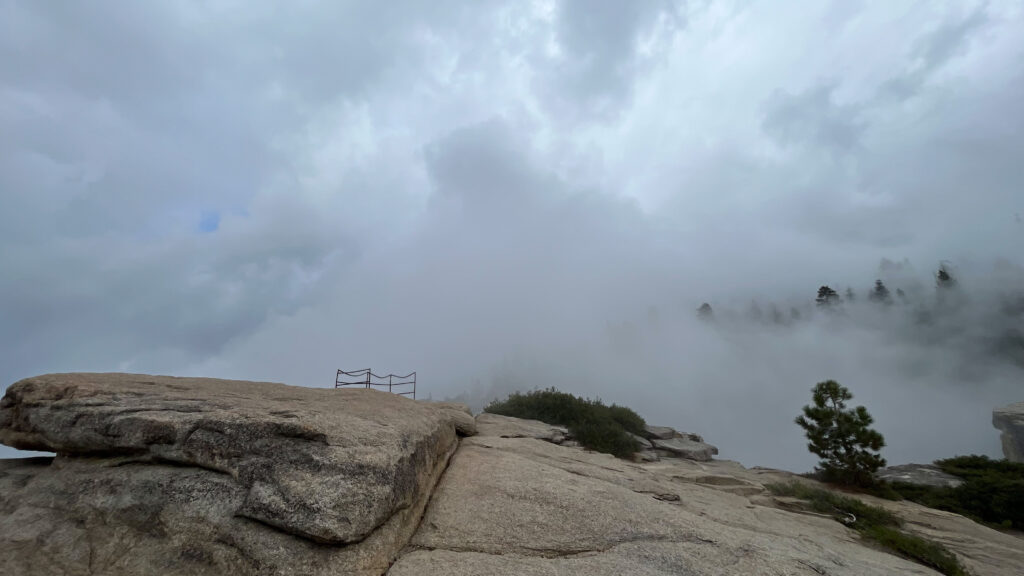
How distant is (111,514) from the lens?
5.13 metres

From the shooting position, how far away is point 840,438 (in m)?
17.6

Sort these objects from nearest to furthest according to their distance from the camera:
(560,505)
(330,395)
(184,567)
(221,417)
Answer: (184,567) < (221,417) < (560,505) < (330,395)

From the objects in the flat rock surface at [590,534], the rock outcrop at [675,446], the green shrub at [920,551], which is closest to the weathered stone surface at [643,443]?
the rock outcrop at [675,446]

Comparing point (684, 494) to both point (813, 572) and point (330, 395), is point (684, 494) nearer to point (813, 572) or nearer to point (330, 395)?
point (813, 572)

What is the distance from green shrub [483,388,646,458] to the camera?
1858cm

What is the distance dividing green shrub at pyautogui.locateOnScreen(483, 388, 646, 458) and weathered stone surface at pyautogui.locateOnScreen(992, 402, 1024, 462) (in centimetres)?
1858

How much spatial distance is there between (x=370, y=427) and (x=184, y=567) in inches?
90.4

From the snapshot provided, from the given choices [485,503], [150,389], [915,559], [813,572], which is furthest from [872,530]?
[150,389]

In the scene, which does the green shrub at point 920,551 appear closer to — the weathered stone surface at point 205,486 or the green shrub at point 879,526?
the green shrub at point 879,526

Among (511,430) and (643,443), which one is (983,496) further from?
(511,430)

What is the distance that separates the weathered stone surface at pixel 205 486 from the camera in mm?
4504

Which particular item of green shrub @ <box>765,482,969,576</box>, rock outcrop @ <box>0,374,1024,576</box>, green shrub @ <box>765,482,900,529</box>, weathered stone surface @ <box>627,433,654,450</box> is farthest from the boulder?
rock outcrop @ <box>0,374,1024,576</box>

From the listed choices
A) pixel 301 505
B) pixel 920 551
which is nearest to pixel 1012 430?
pixel 920 551

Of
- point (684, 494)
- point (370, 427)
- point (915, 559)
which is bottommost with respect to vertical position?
point (915, 559)
